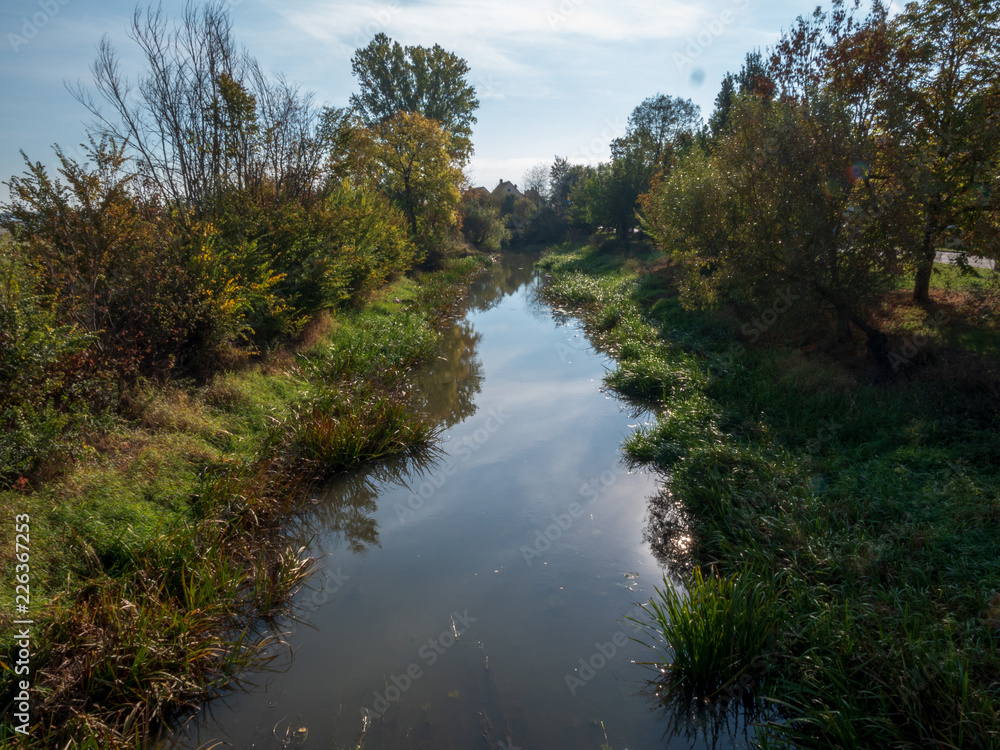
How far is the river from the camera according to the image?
11.9 feet

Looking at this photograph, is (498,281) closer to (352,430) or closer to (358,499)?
(352,430)

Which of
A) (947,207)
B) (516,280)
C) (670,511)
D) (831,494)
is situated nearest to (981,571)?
(831,494)

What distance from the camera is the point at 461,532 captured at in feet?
20.0

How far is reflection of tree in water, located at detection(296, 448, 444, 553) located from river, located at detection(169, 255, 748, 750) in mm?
25

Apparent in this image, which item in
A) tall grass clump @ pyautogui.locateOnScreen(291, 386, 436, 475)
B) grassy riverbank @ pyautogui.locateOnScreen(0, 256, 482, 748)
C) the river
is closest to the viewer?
grassy riverbank @ pyautogui.locateOnScreen(0, 256, 482, 748)

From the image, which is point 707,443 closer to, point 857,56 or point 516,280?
point 857,56

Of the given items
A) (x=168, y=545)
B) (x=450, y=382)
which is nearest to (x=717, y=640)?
(x=168, y=545)

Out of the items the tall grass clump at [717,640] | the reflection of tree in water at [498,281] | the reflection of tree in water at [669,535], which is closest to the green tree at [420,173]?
the reflection of tree in water at [498,281]

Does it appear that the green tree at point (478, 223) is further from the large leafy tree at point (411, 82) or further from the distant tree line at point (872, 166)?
the distant tree line at point (872, 166)

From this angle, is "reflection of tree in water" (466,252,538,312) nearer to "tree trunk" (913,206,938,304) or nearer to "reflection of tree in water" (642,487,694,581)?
"tree trunk" (913,206,938,304)

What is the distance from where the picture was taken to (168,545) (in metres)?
4.59

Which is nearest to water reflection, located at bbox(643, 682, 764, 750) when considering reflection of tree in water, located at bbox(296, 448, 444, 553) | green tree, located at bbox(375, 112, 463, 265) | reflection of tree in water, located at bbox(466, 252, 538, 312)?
reflection of tree in water, located at bbox(296, 448, 444, 553)

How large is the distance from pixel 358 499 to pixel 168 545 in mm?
2494

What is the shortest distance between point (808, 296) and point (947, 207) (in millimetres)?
2221
